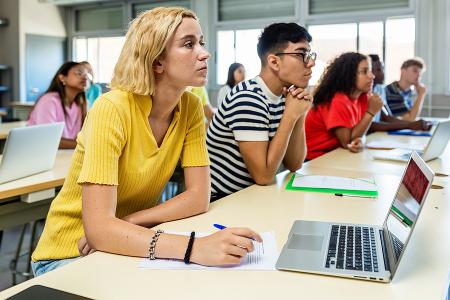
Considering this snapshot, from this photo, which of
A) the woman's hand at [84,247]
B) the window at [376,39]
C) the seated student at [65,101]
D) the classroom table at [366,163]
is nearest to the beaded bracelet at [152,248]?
the woman's hand at [84,247]

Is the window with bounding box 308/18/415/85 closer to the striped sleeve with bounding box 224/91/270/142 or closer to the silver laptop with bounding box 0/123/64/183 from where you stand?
the striped sleeve with bounding box 224/91/270/142

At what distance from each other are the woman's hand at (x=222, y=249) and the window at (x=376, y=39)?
4.92 meters

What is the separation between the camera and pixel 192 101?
1469 millimetres

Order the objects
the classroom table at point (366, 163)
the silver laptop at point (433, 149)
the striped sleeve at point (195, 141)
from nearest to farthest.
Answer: the striped sleeve at point (195, 141), the classroom table at point (366, 163), the silver laptop at point (433, 149)

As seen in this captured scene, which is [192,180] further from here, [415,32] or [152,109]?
[415,32]

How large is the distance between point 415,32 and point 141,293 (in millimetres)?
5641

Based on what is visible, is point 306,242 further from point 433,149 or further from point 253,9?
point 253,9

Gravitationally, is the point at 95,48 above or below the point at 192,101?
above

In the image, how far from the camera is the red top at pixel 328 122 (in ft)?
8.70

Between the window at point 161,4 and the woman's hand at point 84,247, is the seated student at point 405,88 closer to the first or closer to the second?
the window at point 161,4

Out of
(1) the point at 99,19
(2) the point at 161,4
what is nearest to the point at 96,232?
(2) the point at 161,4

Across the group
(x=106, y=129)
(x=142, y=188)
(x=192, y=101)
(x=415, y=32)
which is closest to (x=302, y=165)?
(x=192, y=101)

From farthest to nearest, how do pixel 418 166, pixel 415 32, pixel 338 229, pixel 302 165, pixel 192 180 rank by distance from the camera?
1. pixel 415 32
2. pixel 302 165
3. pixel 192 180
4. pixel 338 229
5. pixel 418 166

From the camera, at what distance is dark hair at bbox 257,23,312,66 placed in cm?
187
